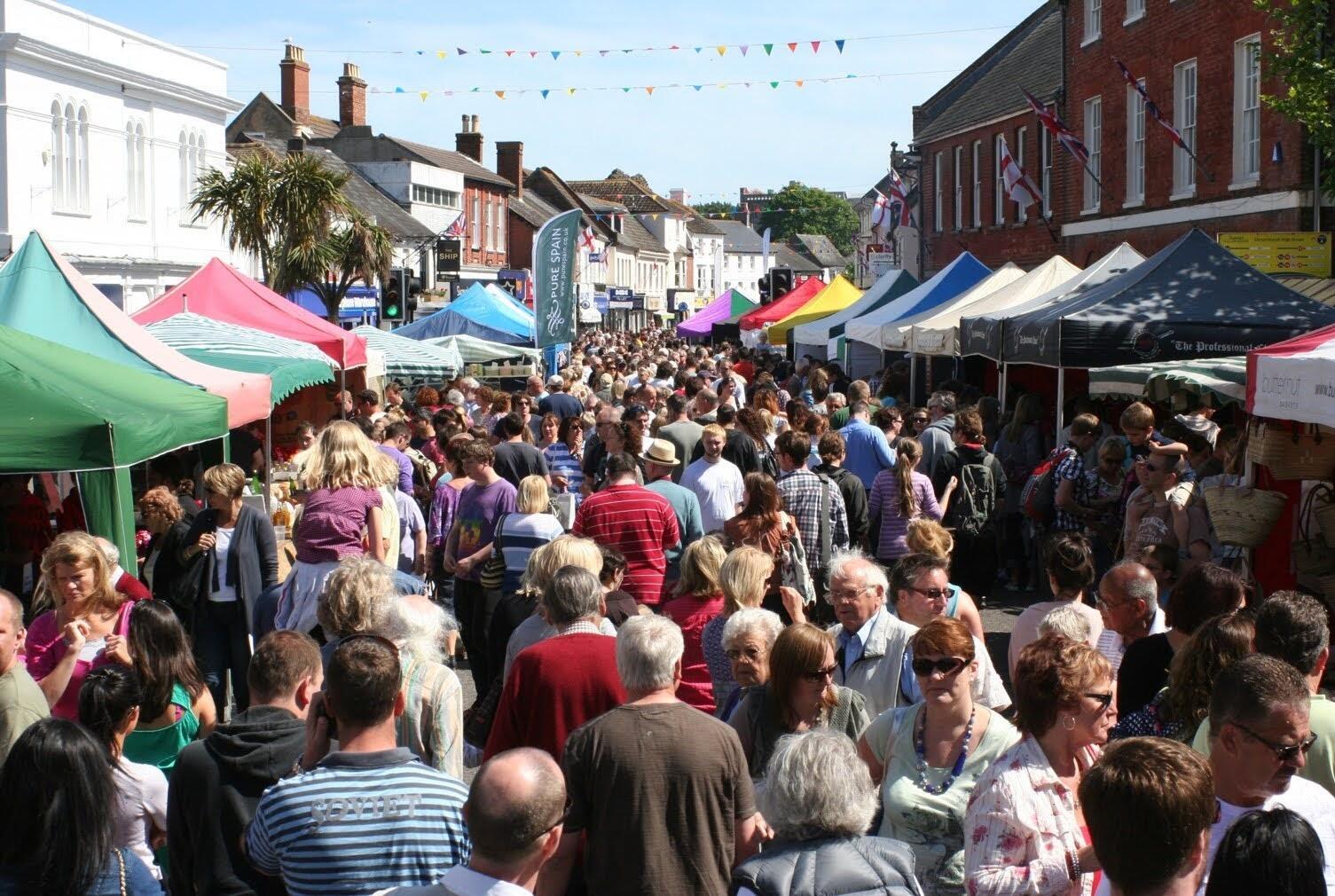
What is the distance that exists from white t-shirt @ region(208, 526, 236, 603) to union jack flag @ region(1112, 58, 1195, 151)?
16.2 meters

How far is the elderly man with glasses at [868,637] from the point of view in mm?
5434

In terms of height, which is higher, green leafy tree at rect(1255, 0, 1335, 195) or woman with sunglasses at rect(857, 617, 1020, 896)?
green leafy tree at rect(1255, 0, 1335, 195)

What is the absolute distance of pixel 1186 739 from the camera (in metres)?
4.37

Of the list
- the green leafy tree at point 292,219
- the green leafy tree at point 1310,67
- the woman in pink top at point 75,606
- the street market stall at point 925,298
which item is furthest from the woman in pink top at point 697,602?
the green leafy tree at point 292,219

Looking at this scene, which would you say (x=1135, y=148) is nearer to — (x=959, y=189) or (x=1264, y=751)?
(x=959, y=189)

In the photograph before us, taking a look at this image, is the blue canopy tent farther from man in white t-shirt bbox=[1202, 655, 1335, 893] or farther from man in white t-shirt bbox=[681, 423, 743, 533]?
man in white t-shirt bbox=[1202, 655, 1335, 893]

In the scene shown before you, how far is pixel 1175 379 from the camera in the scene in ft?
37.3

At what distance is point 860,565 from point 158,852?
2.71 meters

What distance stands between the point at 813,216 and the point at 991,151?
122 m

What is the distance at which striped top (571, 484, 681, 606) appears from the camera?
25.9 ft

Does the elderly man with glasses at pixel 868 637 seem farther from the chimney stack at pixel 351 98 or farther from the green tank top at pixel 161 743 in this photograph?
the chimney stack at pixel 351 98

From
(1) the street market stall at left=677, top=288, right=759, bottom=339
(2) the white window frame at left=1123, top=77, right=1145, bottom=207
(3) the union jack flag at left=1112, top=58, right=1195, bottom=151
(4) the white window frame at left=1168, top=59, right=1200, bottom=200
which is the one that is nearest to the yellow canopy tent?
(2) the white window frame at left=1123, top=77, right=1145, bottom=207

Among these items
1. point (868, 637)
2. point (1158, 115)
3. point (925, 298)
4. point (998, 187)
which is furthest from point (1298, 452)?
point (998, 187)

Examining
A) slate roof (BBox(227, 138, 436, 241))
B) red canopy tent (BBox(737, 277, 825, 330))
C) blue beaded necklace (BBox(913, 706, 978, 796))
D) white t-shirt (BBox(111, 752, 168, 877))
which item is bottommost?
white t-shirt (BBox(111, 752, 168, 877))
